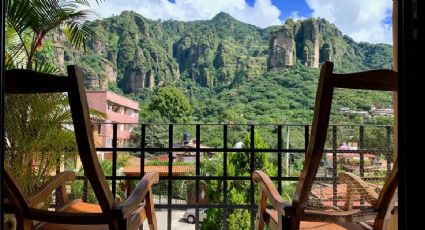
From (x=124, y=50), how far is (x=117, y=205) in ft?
68.5

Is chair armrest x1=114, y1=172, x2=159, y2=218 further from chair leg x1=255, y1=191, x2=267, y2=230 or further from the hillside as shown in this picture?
the hillside

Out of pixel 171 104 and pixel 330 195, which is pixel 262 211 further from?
pixel 171 104

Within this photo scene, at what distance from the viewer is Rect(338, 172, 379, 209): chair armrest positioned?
5.04 feet

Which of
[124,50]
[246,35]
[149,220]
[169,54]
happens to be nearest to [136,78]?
[124,50]

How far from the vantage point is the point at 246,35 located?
23828 mm

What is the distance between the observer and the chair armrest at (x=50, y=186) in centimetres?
150

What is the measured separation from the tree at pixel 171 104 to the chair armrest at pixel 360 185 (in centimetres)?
1662

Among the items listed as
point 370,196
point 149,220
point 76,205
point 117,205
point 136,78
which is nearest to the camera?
point 117,205

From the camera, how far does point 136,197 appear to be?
1560mm

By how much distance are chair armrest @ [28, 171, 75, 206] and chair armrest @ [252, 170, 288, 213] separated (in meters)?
0.85

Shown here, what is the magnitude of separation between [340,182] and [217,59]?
931 inches

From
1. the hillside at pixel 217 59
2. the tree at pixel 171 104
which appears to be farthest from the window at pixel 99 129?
the tree at pixel 171 104

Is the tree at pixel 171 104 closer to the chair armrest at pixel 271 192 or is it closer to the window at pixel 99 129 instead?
the window at pixel 99 129

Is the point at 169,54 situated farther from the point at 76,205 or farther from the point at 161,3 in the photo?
the point at 76,205
